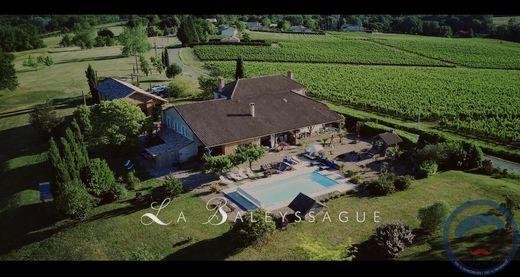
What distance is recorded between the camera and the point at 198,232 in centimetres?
2427

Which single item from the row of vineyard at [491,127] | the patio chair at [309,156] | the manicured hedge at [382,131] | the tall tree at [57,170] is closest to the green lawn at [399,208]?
the manicured hedge at [382,131]

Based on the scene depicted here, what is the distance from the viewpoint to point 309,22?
400 feet

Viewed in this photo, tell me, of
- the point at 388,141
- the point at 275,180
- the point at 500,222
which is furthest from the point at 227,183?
the point at 500,222

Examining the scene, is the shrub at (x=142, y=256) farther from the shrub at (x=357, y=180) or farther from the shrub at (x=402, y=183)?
the shrub at (x=402, y=183)

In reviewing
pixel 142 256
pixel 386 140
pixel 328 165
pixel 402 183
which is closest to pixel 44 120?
pixel 142 256

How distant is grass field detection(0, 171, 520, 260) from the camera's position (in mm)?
22188

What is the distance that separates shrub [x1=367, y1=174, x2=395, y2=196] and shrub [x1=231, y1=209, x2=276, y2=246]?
8923 millimetres

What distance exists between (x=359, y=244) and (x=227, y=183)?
434 inches

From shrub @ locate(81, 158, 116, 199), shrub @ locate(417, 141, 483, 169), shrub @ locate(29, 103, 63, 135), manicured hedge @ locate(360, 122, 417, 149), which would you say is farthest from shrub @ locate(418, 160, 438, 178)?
shrub @ locate(29, 103, 63, 135)

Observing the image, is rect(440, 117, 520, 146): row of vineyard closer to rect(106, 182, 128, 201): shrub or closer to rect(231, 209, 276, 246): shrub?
rect(231, 209, 276, 246): shrub

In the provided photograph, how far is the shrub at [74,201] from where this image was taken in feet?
81.8
